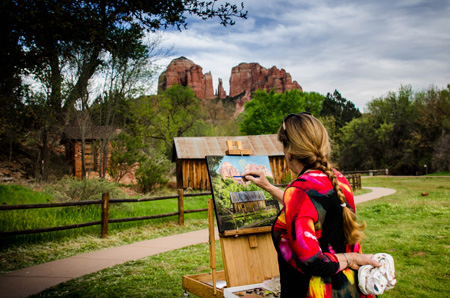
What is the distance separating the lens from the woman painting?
1969 millimetres

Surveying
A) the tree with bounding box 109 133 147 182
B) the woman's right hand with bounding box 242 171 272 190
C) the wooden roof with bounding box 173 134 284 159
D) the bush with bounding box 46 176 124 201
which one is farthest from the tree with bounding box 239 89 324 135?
the woman's right hand with bounding box 242 171 272 190

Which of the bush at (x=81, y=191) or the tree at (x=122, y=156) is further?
the tree at (x=122, y=156)

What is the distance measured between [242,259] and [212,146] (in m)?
19.4

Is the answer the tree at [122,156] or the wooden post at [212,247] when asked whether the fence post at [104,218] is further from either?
the tree at [122,156]

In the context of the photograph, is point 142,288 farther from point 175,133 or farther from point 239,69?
point 239,69

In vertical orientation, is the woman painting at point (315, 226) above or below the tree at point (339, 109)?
below

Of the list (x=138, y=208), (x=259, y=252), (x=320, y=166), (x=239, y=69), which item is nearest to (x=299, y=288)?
(x=320, y=166)

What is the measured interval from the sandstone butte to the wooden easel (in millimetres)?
119736

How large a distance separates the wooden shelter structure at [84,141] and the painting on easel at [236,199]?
41.2 ft

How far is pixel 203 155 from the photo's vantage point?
22.2 m

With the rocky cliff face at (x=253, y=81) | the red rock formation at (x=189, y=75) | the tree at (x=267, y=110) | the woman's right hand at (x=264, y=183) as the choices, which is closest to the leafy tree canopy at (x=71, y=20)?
the woman's right hand at (x=264, y=183)

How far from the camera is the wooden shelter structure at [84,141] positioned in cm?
1811

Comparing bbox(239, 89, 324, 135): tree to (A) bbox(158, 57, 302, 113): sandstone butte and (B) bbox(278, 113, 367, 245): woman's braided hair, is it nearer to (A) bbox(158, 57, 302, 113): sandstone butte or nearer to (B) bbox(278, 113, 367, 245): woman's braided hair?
(B) bbox(278, 113, 367, 245): woman's braided hair

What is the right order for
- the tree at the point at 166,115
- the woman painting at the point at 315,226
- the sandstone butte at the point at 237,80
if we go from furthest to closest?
the sandstone butte at the point at 237,80, the tree at the point at 166,115, the woman painting at the point at 315,226
